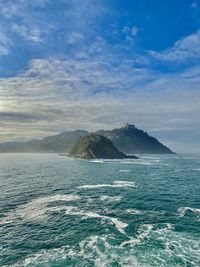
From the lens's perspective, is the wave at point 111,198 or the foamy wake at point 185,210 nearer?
the foamy wake at point 185,210

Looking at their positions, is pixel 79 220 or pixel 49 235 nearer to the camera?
pixel 49 235

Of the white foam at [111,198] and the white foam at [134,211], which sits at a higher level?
the white foam at [111,198]

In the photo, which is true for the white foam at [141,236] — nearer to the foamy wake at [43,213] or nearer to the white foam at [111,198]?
the foamy wake at [43,213]

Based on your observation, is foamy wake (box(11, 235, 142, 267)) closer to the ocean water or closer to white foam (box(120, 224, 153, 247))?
→ the ocean water

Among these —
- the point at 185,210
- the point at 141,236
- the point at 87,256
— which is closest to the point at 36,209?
the point at 87,256

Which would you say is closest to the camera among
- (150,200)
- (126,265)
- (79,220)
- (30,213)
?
(126,265)

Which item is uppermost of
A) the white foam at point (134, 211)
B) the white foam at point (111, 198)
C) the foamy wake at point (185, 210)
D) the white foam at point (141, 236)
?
the white foam at point (111, 198)

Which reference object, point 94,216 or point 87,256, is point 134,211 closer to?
point 94,216

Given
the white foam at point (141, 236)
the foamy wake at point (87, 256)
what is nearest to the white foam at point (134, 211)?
the white foam at point (141, 236)

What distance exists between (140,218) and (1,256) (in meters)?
26.2

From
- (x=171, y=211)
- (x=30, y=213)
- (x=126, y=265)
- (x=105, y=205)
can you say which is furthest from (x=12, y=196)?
(x=126, y=265)

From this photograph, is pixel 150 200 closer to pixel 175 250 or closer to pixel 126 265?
pixel 175 250

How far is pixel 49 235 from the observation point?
4100 cm

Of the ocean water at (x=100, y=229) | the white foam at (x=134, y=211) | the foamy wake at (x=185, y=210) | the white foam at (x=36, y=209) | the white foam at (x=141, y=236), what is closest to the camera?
the ocean water at (x=100, y=229)
